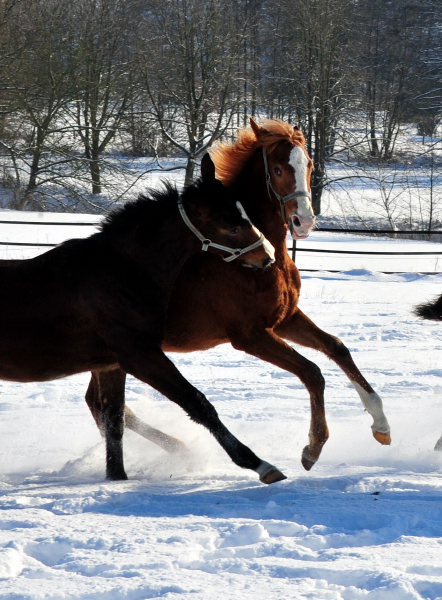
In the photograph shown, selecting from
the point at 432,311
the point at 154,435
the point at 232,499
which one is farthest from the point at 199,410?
the point at 432,311

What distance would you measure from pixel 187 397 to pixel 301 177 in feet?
4.59

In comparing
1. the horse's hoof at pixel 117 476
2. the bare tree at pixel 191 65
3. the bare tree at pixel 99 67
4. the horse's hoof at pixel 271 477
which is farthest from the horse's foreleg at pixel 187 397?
the bare tree at pixel 191 65

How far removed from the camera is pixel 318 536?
268 cm

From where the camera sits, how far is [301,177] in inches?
155

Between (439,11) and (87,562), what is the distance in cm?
2952

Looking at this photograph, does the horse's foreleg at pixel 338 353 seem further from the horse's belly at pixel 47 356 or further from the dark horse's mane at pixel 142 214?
the horse's belly at pixel 47 356

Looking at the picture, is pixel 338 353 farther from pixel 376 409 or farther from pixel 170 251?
pixel 170 251

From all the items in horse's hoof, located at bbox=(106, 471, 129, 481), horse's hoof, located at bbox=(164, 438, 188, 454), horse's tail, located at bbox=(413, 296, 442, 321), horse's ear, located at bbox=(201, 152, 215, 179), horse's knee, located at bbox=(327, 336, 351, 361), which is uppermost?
horse's ear, located at bbox=(201, 152, 215, 179)

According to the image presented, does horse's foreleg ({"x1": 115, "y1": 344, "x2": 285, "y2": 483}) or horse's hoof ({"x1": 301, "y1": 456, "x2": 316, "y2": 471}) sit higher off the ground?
horse's foreleg ({"x1": 115, "y1": 344, "x2": 285, "y2": 483})

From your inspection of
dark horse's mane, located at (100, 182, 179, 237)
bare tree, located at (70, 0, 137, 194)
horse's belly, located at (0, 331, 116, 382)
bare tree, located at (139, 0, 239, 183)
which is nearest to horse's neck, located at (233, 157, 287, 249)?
dark horse's mane, located at (100, 182, 179, 237)

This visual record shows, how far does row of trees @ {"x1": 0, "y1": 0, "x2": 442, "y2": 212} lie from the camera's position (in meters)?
18.9

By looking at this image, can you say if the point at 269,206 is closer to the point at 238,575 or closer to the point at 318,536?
the point at 318,536

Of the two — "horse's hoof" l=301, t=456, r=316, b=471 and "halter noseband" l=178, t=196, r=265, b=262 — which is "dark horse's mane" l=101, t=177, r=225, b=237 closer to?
"halter noseband" l=178, t=196, r=265, b=262

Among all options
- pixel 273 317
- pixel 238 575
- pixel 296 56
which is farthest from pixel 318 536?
pixel 296 56
